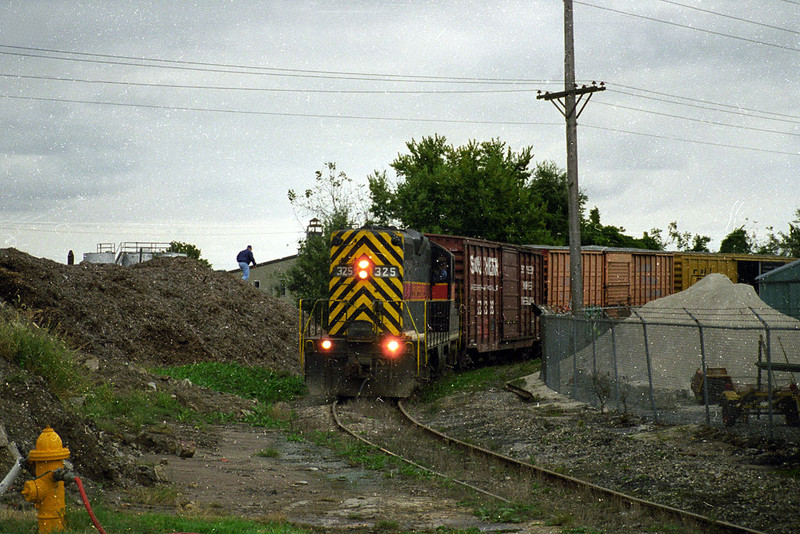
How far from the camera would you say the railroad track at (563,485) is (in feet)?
26.6

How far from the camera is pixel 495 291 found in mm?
24312

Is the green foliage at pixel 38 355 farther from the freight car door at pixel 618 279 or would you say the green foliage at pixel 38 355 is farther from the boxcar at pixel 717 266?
the boxcar at pixel 717 266

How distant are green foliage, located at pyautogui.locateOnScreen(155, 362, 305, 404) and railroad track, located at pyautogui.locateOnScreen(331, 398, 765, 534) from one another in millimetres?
5533

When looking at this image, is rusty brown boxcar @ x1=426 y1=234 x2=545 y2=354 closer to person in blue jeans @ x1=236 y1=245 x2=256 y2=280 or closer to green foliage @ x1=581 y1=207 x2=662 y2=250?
person in blue jeans @ x1=236 y1=245 x2=256 y2=280

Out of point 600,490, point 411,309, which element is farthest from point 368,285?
point 600,490

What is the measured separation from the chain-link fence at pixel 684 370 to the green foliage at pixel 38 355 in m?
9.61

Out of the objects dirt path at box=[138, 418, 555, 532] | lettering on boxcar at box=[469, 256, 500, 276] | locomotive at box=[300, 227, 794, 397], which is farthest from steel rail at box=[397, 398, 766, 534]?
lettering on boxcar at box=[469, 256, 500, 276]

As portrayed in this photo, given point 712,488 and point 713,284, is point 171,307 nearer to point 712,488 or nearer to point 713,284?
point 713,284

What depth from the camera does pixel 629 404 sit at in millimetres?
15812

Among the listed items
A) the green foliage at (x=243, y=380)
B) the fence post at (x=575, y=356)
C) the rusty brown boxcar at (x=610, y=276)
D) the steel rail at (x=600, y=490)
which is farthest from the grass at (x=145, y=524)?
the rusty brown boxcar at (x=610, y=276)

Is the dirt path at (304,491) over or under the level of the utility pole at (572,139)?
under

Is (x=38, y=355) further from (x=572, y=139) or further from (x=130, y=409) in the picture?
(x=572, y=139)

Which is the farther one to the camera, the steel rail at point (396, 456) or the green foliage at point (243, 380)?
the green foliage at point (243, 380)

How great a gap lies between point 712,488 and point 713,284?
1776 cm
